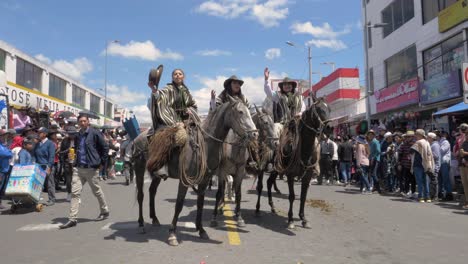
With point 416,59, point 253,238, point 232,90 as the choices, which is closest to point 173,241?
point 253,238

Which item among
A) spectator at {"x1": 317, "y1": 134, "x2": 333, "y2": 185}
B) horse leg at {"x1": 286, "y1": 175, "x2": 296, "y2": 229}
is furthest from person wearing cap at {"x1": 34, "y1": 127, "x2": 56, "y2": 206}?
spectator at {"x1": 317, "y1": 134, "x2": 333, "y2": 185}

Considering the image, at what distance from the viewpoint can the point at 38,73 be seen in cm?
3166

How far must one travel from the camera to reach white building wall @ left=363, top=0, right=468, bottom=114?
782 inches

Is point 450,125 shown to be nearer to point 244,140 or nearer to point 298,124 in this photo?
point 298,124

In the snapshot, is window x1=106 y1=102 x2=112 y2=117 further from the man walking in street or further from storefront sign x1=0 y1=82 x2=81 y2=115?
the man walking in street

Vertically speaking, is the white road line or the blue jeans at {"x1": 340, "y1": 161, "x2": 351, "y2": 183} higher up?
the blue jeans at {"x1": 340, "y1": 161, "x2": 351, "y2": 183}

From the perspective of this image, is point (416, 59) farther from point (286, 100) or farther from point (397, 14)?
point (286, 100)

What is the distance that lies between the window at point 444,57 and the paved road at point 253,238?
1145cm

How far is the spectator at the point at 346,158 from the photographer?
1576cm

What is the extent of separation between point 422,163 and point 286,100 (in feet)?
18.3

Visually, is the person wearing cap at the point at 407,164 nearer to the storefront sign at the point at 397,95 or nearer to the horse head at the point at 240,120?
the horse head at the point at 240,120

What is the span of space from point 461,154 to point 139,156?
8614 millimetres

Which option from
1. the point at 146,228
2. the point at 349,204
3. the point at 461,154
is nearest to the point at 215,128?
the point at 146,228

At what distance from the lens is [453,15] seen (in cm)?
1777
